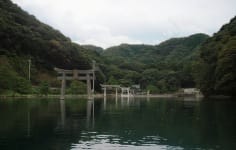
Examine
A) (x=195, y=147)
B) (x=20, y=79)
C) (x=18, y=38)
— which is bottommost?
(x=195, y=147)

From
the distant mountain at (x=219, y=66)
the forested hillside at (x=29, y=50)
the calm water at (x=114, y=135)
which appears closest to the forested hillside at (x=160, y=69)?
the forested hillside at (x=29, y=50)

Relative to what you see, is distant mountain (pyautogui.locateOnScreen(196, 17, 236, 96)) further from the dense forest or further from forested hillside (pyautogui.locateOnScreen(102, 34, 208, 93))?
forested hillside (pyautogui.locateOnScreen(102, 34, 208, 93))

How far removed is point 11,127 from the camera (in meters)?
18.5

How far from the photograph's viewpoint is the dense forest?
185 ft

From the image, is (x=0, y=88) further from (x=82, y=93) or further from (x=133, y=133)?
(x=133, y=133)

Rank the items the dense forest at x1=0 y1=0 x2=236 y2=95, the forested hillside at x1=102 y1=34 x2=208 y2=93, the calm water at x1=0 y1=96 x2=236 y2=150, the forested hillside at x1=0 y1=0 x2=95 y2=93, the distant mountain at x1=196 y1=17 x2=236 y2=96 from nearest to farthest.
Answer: the calm water at x1=0 y1=96 x2=236 y2=150, the distant mountain at x1=196 y1=17 x2=236 y2=96, the dense forest at x1=0 y1=0 x2=236 y2=95, the forested hillside at x1=0 y1=0 x2=95 y2=93, the forested hillside at x1=102 y1=34 x2=208 y2=93

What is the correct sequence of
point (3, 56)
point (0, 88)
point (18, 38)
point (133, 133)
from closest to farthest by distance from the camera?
point (133, 133)
point (0, 88)
point (3, 56)
point (18, 38)

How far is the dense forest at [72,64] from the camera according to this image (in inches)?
2215

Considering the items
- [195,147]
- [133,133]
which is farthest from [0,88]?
[195,147]

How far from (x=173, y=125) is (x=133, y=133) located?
4308 millimetres

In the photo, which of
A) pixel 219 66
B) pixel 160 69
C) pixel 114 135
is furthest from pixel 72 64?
pixel 114 135

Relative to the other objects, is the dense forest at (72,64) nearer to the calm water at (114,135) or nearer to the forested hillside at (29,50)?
the forested hillside at (29,50)

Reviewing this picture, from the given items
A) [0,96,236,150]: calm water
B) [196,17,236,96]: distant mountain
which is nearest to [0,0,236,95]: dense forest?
[196,17,236,96]: distant mountain

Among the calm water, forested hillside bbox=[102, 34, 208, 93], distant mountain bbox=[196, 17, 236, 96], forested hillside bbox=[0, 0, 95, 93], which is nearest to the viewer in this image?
the calm water
